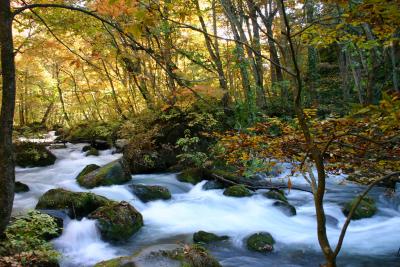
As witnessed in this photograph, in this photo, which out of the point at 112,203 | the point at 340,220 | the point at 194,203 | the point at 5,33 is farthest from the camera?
the point at 194,203

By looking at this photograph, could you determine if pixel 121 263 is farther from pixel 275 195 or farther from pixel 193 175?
pixel 193 175

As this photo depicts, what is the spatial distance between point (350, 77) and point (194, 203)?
12.6 m

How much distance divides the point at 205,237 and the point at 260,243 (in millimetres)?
1110

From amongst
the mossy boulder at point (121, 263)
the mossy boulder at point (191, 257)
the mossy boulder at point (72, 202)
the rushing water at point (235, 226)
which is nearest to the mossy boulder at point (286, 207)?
the rushing water at point (235, 226)

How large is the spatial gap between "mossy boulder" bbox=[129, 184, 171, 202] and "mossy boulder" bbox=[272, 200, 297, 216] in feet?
9.78

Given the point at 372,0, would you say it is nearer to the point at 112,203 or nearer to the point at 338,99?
the point at 112,203

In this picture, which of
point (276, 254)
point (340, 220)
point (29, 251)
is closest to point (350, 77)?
point (340, 220)

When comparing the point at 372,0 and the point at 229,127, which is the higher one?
the point at 372,0

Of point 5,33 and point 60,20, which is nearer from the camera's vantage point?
point 5,33

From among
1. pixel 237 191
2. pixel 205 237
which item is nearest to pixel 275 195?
pixel 237 191

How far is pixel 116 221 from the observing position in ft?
23.0

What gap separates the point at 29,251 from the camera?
181 inches

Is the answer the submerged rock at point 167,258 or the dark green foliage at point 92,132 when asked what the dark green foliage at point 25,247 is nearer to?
the submerged rock at point 167,258

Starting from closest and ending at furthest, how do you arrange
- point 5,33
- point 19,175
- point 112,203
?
point 5,33 → point 112,203 → point 19,175
